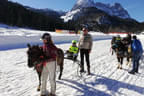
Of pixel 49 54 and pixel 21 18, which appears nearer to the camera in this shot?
pixel 49 54

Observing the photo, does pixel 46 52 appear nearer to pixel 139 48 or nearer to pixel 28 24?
pixel 139 48

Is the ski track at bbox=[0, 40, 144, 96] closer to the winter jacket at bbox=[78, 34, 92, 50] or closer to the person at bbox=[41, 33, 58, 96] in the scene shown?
the person at bbox=[41, 33, 58, 96]

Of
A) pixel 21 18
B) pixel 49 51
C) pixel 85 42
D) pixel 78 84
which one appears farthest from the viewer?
pixel 21 18

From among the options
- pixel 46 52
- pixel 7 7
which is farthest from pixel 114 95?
pixel 7 7

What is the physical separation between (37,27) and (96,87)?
5978cm

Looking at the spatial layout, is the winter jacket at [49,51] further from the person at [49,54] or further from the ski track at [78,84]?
the ski track at [78,84]

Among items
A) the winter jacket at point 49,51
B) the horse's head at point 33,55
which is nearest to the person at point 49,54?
the winter jacket at point 49,51

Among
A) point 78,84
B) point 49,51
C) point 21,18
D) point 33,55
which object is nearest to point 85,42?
point 78,84

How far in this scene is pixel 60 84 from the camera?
452 centimetres

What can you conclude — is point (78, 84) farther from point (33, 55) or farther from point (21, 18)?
point (21, 18)

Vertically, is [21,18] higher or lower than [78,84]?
higher

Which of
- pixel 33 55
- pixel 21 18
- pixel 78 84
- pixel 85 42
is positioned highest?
pixel 21 18

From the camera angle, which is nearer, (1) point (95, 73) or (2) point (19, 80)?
(2) point (19, 80)

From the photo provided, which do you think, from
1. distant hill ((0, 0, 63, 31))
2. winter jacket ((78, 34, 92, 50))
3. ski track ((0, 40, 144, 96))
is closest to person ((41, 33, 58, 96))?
ski track ((0, 40, 144, 96))
